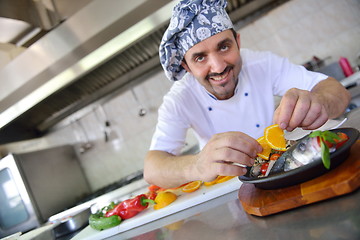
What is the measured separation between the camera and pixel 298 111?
0.69m

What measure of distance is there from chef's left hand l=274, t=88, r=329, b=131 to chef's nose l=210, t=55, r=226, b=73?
375 mm

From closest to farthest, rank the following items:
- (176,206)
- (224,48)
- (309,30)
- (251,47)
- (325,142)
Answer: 1. (325,142)
2. (176,206)
3. (224,48)
4. (309,30)
5. (251,47)

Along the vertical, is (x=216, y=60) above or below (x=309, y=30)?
below

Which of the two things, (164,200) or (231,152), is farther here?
(164,200)

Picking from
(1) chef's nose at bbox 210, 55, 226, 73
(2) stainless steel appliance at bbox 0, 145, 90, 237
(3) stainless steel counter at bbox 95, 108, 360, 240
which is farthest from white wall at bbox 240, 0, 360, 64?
(2) stainless steel appliance at bbox 0, 145, 90, 237

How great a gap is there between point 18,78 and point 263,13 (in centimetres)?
207

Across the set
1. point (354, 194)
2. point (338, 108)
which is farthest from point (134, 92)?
point (354, 194)

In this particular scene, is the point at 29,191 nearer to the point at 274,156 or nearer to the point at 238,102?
the point at 238,102

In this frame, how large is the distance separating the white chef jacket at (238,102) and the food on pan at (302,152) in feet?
2.00

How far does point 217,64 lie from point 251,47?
5.56 ft

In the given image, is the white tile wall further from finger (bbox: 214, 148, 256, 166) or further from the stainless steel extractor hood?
finger (bbox: 214, 148, 256, 166)

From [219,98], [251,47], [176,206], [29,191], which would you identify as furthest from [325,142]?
[29,191]

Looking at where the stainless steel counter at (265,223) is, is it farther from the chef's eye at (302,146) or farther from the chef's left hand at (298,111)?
the chef's left hand at (298,111)

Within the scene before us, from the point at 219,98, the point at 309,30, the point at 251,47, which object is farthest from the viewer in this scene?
the point at 251,47
